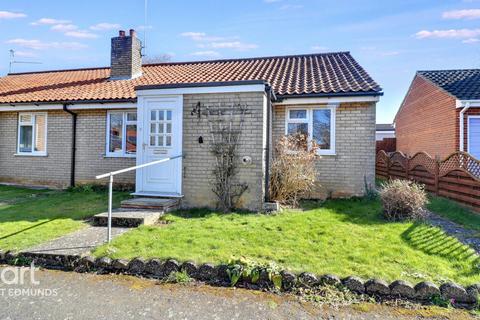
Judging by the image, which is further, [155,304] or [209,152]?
[209,152]

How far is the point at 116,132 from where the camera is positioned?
418 inches

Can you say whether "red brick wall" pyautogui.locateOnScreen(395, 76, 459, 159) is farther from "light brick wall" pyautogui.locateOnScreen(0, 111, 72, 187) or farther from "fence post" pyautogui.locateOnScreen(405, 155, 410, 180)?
"light brick wall" pyautogui.locateOnScreen(0, 111, 72, 187)

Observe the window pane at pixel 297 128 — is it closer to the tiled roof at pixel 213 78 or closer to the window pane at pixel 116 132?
the tiled roof at pixel 213 78

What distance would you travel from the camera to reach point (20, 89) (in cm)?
1311

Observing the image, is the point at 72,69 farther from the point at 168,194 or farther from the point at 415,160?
the point at 415,160

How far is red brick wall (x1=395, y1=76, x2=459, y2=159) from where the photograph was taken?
1320 centimetres

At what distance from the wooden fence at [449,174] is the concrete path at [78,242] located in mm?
8262

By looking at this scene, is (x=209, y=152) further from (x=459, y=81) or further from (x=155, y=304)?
(x=459, y=81)

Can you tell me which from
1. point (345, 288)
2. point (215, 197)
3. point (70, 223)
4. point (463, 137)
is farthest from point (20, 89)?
point (463, 137)

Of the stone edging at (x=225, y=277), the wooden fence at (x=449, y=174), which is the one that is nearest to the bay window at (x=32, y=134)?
the stone edging at (x=225, y=277)

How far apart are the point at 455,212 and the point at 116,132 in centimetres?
1039

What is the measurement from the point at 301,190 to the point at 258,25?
6.32 meters

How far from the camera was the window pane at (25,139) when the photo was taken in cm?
1146

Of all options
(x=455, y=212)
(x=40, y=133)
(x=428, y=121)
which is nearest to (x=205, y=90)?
(x=455, y=212)
